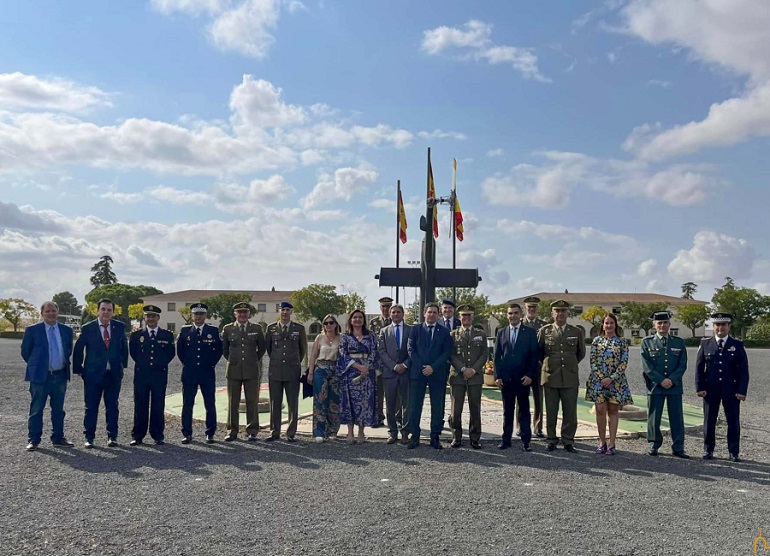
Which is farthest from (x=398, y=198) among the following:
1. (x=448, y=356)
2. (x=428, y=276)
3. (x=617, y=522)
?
(x=617, y=522)

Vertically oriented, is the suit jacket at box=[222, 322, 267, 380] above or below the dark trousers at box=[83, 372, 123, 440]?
above

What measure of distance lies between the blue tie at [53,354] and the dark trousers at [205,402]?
1.51 metres

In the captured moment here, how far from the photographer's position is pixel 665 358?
7953 mm

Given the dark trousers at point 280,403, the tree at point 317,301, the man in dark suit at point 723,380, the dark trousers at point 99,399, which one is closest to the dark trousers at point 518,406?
the man in dark suit at point 723,380

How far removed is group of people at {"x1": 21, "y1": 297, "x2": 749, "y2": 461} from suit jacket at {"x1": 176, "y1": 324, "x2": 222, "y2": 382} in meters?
0.01

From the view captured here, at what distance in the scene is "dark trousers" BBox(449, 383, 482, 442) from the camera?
819 cm

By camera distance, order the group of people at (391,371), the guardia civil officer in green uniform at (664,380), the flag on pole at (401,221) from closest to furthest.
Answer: the guardia civil officer in green uniform at (664,380) → the group of people at (391,371) → the flag on pole at (401,221)

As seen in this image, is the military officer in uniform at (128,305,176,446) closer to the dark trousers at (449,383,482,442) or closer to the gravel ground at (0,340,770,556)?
the gravel ground at (0,340,770,556)

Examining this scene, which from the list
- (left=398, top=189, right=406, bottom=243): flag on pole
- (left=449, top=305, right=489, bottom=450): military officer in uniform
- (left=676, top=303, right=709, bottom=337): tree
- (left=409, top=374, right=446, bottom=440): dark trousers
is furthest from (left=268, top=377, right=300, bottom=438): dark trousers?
(left=676, top=303, right=709, bottom=337): tree

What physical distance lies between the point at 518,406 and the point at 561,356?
780 millimetres

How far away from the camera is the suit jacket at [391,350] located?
28.1 ft

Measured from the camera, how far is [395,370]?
8.45 metres

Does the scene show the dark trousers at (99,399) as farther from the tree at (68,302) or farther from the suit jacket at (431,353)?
the tree at (68,302)

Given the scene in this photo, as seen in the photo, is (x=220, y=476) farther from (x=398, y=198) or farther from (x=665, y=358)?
(x=398, y=198)
